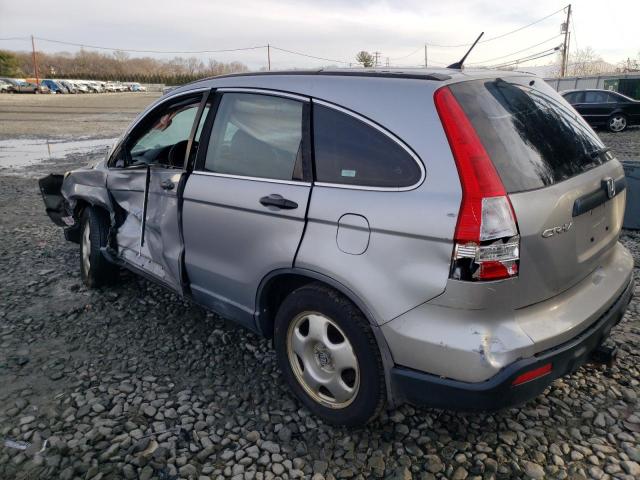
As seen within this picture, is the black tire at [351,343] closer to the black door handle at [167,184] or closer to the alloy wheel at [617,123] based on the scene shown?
the black door handle at [167,184]

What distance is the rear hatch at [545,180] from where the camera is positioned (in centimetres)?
209

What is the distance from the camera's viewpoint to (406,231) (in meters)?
2.11

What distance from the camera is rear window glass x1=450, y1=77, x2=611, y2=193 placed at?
7.06ft

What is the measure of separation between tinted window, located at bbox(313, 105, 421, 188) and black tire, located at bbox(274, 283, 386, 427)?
56 centimetres

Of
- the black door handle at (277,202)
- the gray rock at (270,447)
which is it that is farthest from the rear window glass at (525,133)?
the gray rock at (270,447)

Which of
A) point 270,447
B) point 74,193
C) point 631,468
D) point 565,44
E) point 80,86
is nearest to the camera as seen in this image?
point 631,468

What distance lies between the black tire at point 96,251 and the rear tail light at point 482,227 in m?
3.26

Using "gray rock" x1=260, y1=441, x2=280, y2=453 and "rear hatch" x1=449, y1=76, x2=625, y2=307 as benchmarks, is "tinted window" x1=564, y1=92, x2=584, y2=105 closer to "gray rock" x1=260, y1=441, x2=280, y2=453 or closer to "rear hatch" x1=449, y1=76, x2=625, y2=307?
"rear hatch" x1=449, y1=76, x2=625, y2=307

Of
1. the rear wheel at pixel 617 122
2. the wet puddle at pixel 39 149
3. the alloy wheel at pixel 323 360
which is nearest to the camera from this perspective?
the alloy wheel at pixel 323 360

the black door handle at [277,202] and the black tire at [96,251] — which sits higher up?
the black door handle at [277,202]

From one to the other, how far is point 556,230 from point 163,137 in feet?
9.90

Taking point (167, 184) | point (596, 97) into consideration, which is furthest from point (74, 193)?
point (596, 97)

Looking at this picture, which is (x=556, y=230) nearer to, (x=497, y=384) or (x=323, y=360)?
(x=497, y=384)

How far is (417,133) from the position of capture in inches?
86.0
